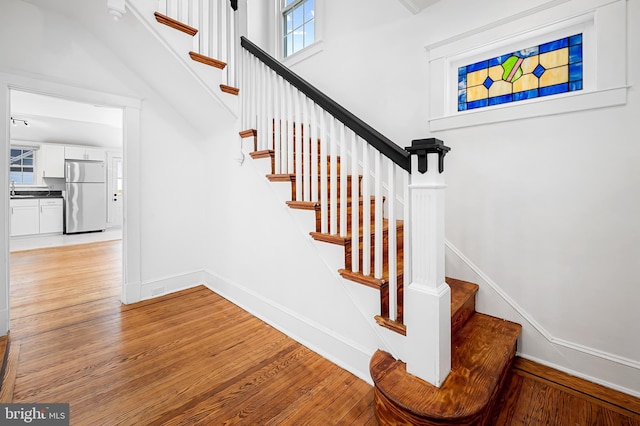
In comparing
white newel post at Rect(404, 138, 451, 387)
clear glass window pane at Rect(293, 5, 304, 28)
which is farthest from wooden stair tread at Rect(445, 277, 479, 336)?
clear glass window pane at Rect(293, 5, 304, 28)

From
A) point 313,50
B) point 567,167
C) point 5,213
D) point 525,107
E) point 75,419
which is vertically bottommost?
point 75,419

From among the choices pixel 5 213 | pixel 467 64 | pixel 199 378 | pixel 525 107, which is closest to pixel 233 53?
pixel 467 64

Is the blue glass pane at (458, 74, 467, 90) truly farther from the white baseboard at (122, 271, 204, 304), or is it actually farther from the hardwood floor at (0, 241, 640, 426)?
the white baseboard at (122, 271, 204, 304)

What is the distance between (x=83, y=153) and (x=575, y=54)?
919 cm

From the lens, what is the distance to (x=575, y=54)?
1.69 meters

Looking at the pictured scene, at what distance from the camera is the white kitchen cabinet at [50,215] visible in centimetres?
635

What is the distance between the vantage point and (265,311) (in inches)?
98.8

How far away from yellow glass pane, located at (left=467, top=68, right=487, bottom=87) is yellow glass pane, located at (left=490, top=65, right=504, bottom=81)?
37 mm

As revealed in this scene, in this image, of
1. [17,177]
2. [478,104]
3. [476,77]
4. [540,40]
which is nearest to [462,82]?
[476,77]

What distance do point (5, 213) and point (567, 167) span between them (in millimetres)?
4066

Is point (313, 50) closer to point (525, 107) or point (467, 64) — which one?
point (467, 64)

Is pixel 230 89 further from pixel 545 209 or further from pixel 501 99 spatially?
pixel 545 209

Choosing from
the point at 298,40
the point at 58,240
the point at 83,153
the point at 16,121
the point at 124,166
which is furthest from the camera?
the point at 83,153

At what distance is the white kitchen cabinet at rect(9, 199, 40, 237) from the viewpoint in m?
5.97
